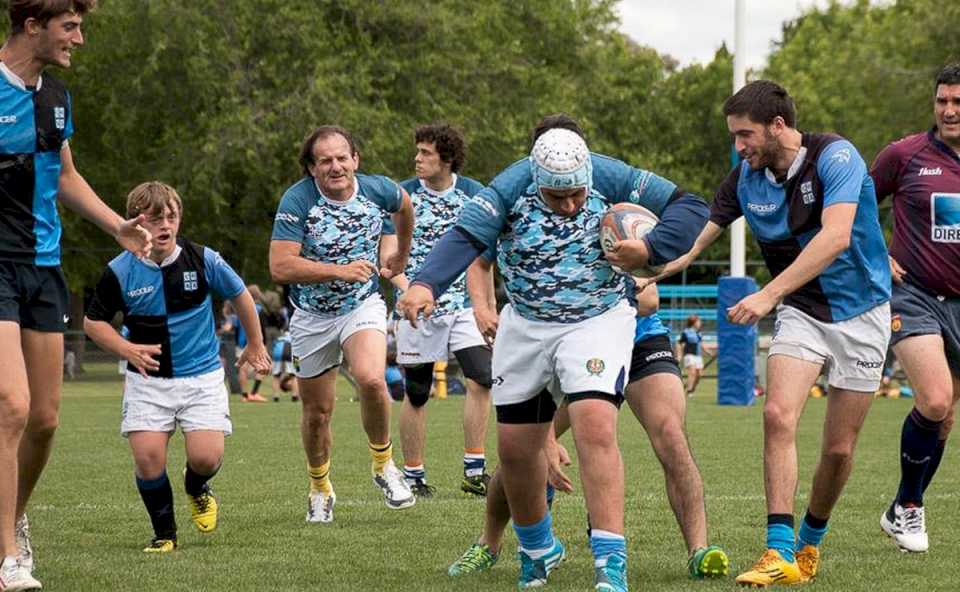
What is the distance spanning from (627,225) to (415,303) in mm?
911

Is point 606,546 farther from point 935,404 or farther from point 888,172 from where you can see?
point 888,172

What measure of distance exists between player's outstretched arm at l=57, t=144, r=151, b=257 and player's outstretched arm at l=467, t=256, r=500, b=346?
1.46 m

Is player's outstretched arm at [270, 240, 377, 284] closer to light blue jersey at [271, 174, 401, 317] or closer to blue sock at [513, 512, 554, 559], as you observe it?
light blue jersey at [271, 174, 401, 317]

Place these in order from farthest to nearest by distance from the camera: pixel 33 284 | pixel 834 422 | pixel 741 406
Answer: pixel 741 406 → pixel 834 422 → pixel 33 284

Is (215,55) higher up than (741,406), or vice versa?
(215,55)

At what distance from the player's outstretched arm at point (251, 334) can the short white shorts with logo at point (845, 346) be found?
9.52 ft

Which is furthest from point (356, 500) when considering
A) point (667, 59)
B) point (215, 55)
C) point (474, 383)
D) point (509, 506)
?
point (667, 59)

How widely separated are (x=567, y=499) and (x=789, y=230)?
3635 mm

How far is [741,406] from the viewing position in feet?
75.5

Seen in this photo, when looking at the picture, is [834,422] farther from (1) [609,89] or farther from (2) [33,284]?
(1) [609,89]

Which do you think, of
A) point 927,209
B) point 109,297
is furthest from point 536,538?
point 927,209

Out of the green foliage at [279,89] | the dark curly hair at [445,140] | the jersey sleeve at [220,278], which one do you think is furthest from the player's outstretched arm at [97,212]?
the green foliage at [279,89]

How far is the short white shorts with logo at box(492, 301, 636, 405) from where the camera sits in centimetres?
644

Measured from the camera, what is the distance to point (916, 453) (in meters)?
8.27
